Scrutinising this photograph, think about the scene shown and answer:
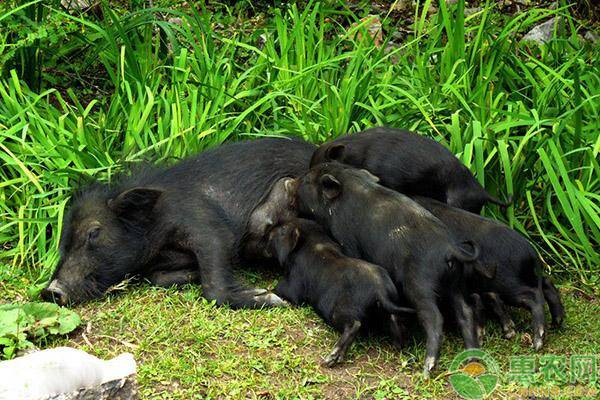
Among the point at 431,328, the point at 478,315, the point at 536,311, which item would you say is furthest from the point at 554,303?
the point at 431,328

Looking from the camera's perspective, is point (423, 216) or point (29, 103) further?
point (29, 103)

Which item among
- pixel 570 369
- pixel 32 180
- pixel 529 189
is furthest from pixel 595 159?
pixel 32 180

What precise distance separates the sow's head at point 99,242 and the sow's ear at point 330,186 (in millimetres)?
1006

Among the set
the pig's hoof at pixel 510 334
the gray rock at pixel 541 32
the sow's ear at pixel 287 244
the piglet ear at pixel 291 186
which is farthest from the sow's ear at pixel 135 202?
the gray rock at pixel 541 32

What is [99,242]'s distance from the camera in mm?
5254

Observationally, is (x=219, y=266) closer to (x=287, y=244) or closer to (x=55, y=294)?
(x=287, y=244)

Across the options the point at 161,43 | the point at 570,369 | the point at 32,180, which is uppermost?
the point at 161,43

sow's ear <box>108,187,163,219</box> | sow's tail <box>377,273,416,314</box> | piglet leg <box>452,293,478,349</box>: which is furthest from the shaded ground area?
sow's ear <box>108,187,163,219</box>

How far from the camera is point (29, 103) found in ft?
19.5

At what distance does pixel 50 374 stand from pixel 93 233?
184 centimetres

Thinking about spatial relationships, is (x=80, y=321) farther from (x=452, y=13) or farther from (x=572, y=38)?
(x=572, y=38)

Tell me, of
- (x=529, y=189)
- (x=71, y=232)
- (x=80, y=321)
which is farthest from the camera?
(x=529, y=189)

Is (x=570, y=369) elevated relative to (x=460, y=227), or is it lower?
lower

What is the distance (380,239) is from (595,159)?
5.44 feet
